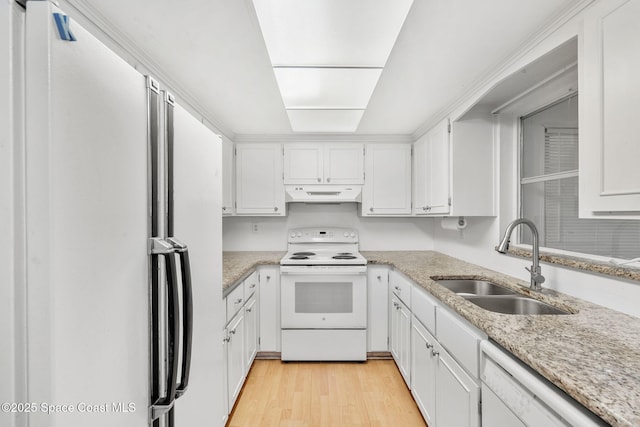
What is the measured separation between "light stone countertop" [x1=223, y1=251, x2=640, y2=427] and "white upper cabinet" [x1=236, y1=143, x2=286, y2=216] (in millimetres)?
1918

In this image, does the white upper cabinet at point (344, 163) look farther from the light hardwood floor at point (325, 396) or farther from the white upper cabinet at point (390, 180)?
the light hardwood floor at point (325, 396)

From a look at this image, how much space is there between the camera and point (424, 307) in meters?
1.76

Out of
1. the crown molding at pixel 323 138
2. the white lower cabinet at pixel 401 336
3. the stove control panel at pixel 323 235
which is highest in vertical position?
the crown molding at pixel 323 138

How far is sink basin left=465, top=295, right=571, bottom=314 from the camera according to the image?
144 cm

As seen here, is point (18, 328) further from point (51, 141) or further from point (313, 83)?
point (313, 83)

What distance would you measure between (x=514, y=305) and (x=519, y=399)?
2.69 ft

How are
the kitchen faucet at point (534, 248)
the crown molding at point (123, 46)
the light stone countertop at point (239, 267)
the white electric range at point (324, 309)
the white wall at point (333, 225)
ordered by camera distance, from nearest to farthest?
the crown molding at point (123, 46)
the kitchen faucet at point (534, 248)
the light stone countertop at point (239, 267)
the white electric range at point (324, 309)
the white wall at point (333, 225)

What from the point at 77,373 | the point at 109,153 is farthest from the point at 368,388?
the point at 109,153

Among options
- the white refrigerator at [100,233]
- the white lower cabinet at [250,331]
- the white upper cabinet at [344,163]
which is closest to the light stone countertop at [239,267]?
the white lower cabinet at [250,331]

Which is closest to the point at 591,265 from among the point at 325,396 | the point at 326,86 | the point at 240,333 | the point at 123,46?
the point at 326,86

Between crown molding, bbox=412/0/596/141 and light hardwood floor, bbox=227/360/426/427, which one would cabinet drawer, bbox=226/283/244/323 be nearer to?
light hardwood floor, bbox=227/360/426/427

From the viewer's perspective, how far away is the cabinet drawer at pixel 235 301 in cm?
178

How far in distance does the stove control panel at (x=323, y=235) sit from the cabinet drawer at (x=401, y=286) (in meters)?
0.71

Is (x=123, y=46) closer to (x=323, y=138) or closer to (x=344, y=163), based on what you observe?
(x=323, y=138)
